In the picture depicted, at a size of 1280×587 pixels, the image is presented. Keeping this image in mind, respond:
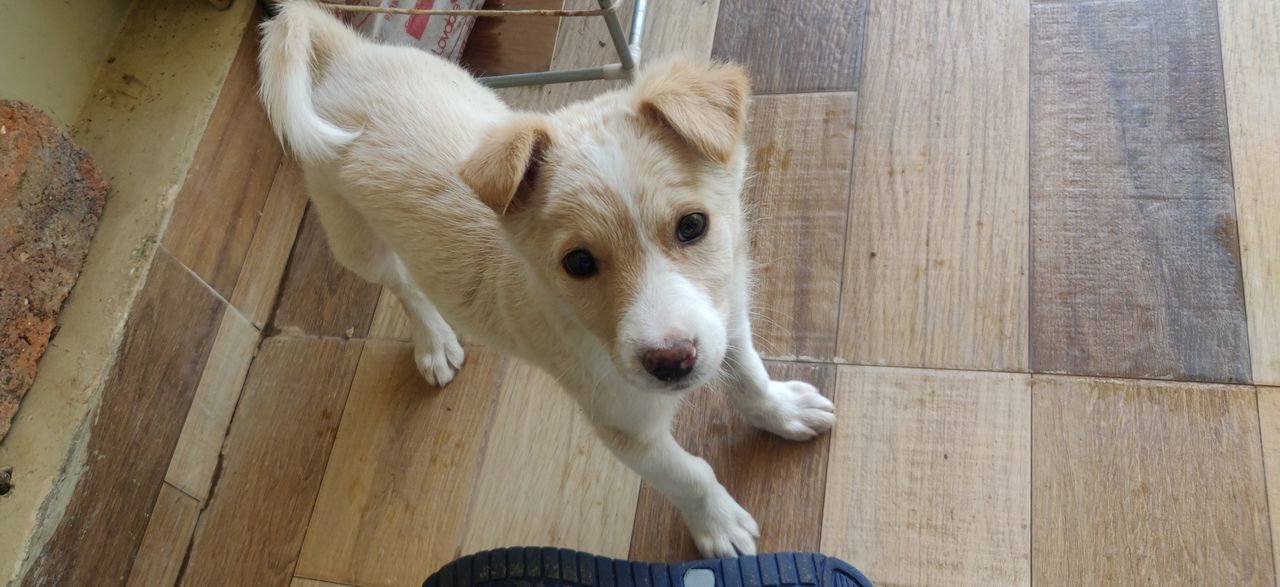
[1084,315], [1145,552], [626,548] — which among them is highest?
[1084,315]

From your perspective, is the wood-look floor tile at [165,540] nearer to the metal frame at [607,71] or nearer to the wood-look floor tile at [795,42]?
the metal frame at [607,71]

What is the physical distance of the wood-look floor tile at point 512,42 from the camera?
9.23 ft

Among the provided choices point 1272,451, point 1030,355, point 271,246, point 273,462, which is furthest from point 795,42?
point 273,462

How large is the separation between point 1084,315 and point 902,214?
50 centimetres

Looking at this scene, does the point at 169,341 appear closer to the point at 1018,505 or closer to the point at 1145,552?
the point at 1018,505

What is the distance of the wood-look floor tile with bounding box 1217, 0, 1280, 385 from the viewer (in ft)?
6.19

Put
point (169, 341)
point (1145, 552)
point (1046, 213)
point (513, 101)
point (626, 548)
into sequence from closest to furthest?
point (1145, 552)
point (626, 548)
point (1046, 213)
point (169, 341)
point (513, 101)

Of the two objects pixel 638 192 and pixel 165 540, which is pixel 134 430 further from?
pixel 638 192

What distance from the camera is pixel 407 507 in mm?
2197

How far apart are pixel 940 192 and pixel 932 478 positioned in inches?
29.8

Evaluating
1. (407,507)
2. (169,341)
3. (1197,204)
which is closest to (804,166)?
(1197,204)

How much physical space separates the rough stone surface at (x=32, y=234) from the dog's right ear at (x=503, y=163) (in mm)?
1307

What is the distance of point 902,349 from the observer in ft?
6.81

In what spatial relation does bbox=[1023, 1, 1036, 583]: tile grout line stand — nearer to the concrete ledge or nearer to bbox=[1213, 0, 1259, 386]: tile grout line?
bbox=[1213, 0, 1259, 386]: tile grout line
